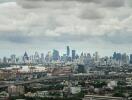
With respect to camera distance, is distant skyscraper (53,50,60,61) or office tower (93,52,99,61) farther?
distant skyscraper (53,50,60,61)

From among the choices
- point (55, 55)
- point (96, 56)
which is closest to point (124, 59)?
point (96, 56)

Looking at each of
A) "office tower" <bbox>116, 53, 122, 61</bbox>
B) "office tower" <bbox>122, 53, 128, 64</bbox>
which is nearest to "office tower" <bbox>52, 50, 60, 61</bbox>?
"office tower" <bbox>116, 53, 122, 61</bbox>

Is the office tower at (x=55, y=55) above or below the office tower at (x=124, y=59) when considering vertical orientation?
above

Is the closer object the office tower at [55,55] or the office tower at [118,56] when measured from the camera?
the office tower at [118,56]

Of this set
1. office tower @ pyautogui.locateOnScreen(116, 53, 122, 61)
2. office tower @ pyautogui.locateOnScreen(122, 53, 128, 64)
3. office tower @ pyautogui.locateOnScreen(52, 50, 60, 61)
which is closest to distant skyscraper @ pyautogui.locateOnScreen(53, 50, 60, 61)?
office tower @ pyautogui.locateOnScreen(52, 50, 60, 61)

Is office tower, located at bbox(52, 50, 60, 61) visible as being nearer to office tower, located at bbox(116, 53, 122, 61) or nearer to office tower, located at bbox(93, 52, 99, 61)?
office tower, located at bbox(93, 52, 99, 61)

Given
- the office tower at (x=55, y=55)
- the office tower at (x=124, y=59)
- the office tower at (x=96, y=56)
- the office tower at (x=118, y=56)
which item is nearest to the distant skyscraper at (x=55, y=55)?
the office tower at (x=55, y=55)

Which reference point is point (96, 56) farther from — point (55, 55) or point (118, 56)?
point (55, 55)

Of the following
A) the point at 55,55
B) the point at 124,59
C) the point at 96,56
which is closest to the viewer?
the point at 124,59

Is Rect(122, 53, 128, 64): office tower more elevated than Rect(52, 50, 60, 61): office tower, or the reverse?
Rect(52, 50, 60, 61): office tower

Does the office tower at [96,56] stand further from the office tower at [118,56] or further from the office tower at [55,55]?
the office tower at [55,55]

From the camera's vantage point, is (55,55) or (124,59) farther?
(55,55)

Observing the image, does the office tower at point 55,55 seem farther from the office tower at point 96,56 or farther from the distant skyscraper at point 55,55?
the office tower at point 96,56
